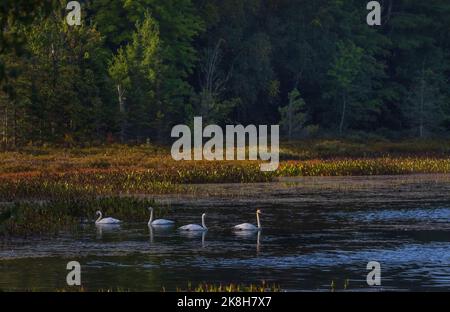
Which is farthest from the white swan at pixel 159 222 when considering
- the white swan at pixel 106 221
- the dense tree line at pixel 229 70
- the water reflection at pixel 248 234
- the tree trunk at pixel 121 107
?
the tree trunk at pixel 121 107

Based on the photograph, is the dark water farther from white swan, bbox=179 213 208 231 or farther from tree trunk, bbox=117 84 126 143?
tree trunk, bbox=117 84 126 143

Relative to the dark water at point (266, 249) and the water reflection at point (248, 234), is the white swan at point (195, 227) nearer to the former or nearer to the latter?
the dark water at point (266, 249)

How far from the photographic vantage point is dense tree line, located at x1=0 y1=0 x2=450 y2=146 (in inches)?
2581

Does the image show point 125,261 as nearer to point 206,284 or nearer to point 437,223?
point 206,284

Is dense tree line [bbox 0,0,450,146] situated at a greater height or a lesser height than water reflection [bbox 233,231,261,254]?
greater

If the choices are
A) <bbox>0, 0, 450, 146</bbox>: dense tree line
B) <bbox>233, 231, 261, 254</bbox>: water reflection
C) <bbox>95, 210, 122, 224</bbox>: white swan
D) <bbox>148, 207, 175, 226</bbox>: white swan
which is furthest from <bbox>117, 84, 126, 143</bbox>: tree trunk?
<bbox>233, 231, 261, 254</bbox>: water reflection

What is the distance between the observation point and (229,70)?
8762cm

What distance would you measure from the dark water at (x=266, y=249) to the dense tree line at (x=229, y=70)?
25213mm

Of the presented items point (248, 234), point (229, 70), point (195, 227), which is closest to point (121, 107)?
point (229, 70)

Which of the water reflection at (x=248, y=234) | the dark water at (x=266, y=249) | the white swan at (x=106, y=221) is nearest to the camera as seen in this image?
the dark water at (x=266, y=249)

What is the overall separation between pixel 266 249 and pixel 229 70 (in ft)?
200

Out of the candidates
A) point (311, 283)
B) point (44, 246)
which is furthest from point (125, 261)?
point (311, 283)

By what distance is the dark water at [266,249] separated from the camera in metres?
22.5

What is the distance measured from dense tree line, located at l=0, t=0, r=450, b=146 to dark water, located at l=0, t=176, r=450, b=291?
25213mm
